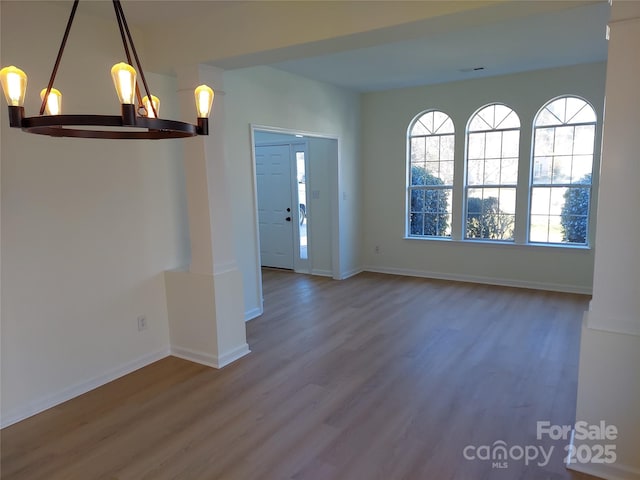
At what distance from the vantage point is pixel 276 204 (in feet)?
22.2

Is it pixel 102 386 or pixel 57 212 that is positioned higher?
pixel 57 212

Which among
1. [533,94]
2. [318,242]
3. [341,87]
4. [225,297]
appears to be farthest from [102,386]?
[533,94]

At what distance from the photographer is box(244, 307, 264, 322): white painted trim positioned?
181 inches

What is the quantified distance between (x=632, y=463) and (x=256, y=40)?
3.20m

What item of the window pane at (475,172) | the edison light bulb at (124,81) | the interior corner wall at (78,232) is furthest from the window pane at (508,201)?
the edison light bulb at (124,81)

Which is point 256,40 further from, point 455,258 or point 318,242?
point 455,258

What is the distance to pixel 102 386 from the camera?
10.4 ft

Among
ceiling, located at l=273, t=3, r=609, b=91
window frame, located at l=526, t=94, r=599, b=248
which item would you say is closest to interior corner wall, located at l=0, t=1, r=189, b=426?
ceiling, located at l=273, t=3, r=609, b=91

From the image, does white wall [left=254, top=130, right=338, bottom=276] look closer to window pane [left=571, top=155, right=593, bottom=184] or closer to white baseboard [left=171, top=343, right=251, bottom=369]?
white baseboard [left=171, top=343, right=251, bottom=369]

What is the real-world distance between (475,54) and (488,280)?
115 inches

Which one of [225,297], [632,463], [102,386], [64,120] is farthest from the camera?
[225,297]

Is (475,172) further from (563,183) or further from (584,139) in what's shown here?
(584,139)

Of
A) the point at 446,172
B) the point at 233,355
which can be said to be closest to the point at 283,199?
the point at 446,172

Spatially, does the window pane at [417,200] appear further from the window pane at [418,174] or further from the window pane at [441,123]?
the window pane at [441,123]
